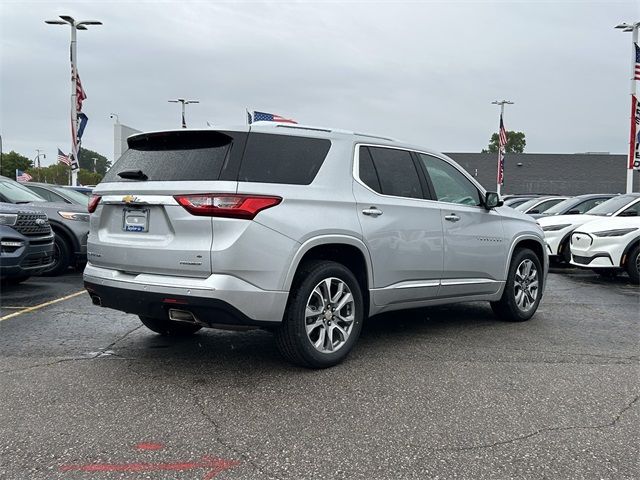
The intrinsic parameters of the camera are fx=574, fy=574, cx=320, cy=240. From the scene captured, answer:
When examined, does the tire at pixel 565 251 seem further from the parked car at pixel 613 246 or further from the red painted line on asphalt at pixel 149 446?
the red painted line on asphalt at pixel 149 446

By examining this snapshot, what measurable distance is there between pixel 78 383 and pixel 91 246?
1.11m

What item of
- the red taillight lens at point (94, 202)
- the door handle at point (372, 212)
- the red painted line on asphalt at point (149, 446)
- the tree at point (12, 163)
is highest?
the tree at point (12, 163)

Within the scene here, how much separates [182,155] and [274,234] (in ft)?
3.14

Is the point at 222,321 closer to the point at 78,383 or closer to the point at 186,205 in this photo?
the point at 186,205

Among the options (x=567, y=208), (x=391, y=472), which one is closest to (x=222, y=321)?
(x=391, y=472)

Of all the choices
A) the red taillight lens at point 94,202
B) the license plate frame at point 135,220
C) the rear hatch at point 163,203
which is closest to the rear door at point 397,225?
the rear hatch at point 163,203

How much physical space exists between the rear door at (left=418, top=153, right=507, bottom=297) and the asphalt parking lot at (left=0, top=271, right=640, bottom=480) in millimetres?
542

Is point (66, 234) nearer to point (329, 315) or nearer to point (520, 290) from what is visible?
point (329, 315)

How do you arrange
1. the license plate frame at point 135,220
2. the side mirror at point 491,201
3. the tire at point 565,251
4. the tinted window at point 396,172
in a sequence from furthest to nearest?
the tire at point 565,251 < the side mirror at point 491,201 < the tinted window at point 396,172 < the license plate frame at point 135,220

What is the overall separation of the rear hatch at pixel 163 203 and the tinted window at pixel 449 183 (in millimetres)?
2236

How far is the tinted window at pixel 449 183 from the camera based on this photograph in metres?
5.66

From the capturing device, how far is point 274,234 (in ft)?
13.3

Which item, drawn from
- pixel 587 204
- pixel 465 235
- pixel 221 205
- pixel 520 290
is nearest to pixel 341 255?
pixel 221 205

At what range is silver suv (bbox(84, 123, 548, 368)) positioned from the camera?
12.9 feet
